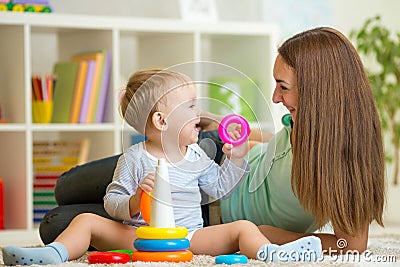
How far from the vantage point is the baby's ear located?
163cm

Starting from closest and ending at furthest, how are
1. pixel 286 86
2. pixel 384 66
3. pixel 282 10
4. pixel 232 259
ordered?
1. pixel 232 259
2. pixel 286 86
3. pixel 384 66
4. pixel 282 10

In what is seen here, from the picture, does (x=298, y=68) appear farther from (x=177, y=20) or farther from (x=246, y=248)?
(x=177, y=20)

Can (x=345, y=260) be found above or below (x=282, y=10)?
below

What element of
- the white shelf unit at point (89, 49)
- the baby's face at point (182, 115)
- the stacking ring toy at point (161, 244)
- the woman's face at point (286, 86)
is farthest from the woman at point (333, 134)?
the white shelf unit at point (89, 49)

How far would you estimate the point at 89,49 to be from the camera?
3.13 metres

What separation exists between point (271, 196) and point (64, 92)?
4.30 feet

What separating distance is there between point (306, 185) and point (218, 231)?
0.22 meters

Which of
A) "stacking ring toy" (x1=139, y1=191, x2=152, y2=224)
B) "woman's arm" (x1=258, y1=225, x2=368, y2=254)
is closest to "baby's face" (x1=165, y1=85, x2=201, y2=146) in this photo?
"stacking ring toy" (x1=139, y1=191, x2=152, y2=224)

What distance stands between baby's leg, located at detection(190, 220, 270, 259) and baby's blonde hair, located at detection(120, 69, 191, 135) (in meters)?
0.27

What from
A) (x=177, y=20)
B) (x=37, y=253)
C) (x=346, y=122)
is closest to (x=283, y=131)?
(x=346, y=122)

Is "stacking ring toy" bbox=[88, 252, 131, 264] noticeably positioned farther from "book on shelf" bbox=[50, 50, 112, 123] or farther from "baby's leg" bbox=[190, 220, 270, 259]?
"book on shelf" bbox=[50, 50, 112, 123]

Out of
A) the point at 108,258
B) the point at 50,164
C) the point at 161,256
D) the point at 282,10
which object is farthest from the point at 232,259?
the point at 282,10

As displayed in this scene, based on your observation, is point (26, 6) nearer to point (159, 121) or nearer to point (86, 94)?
point (86, 94)

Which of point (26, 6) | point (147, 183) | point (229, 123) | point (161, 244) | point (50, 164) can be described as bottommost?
point (50, 164)
